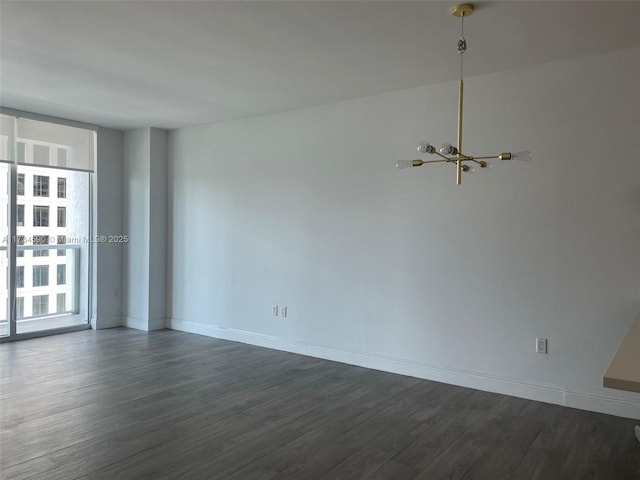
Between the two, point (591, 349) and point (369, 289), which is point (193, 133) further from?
point (591, 349)

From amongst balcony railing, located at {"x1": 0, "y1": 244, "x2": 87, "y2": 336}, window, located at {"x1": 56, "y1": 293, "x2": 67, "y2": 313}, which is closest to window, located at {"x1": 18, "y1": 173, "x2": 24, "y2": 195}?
balcony railing, located at {"x1": 0, "y1": 244, "x2": 87, "y2": 336}

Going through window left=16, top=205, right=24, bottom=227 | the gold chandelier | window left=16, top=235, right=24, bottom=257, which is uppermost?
the gold chandelier

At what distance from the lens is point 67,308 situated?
20.9 ft

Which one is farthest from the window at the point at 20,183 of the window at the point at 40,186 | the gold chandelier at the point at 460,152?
the gold chandelier at the point at 460,152

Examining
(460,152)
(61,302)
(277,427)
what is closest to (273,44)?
(460,152)

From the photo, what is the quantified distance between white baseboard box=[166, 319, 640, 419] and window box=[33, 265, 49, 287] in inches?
90.4

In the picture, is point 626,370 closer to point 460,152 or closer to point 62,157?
point 460,152

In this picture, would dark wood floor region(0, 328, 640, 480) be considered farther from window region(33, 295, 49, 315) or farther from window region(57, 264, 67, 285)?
window region(57, 264, 67, 285)

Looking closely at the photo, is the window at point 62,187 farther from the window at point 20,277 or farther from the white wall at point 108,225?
the window at point 20,277

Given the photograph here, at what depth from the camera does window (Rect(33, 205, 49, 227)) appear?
5.90 m

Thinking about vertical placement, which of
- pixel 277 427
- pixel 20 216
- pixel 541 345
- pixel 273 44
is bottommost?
pixel 277 427

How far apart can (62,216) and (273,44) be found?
429 centimetres

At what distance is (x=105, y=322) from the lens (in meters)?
6.54

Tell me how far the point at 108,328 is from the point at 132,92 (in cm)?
342
